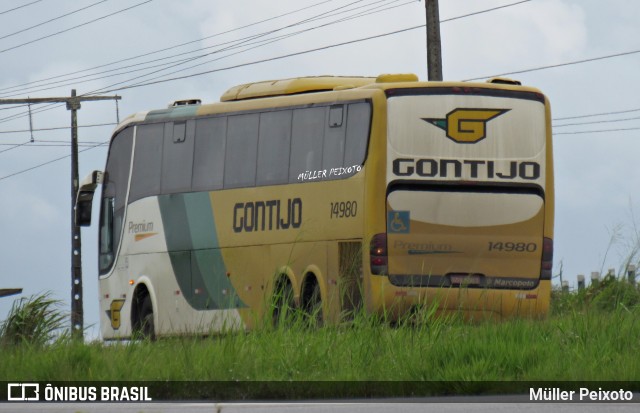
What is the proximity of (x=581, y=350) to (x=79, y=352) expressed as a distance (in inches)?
195

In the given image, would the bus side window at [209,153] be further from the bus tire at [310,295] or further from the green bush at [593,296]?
the green bush at [593,296]

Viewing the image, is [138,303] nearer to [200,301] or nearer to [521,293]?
[200,301]

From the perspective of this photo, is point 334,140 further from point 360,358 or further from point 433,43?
point 433,43

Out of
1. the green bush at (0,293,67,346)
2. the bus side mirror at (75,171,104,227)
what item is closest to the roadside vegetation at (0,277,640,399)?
the green bush at (0,293,67,346)

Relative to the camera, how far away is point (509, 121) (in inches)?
829

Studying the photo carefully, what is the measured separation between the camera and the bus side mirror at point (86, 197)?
27469 millimetres

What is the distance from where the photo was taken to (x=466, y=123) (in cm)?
2088

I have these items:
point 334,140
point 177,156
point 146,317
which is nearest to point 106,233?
point 146,317

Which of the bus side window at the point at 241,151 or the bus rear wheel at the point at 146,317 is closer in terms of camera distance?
the bus side window at the point at 241,151

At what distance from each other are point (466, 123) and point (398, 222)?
5.82 ft

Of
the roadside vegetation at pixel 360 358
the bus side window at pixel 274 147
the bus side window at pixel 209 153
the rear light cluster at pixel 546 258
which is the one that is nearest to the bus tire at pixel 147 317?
the bus side window at pixel 209 153

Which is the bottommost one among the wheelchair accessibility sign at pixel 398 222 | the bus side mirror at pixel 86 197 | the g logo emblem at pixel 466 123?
the wheelchair accessibility sign at pixel 398 222

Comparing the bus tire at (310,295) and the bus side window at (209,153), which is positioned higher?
the bus side window at (209,153)

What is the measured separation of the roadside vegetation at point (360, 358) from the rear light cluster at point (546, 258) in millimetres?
5331
